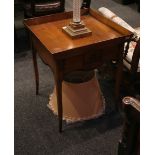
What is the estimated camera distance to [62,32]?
70.7 inches

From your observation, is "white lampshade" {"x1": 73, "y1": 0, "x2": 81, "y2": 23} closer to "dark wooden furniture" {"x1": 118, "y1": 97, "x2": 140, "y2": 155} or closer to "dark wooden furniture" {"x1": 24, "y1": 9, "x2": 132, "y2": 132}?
"dark wooden furniture" {"x1": 24, "y1": 9, "x2": 132, "y2": 132}

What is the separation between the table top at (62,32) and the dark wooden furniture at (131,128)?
61 cm

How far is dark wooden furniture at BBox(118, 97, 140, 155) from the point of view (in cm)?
107

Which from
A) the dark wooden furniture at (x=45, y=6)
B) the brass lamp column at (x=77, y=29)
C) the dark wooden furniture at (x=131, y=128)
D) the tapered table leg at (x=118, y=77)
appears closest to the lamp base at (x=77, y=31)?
the brass lamp column at (x=77, y=29)

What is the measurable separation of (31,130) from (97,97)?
1.81 ft

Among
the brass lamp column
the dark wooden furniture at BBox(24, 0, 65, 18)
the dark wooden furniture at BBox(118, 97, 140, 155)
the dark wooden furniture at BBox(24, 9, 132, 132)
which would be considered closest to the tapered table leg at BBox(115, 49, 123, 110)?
the dark wooden furniture at BBox(24, 9, 132, 132)

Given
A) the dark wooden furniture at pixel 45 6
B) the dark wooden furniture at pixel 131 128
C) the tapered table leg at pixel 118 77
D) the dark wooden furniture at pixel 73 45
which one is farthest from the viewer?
the dark wooden furniture at pixel 45 6

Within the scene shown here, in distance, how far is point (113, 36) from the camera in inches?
68.2

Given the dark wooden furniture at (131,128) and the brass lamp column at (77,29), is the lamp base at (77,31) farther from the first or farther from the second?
the dark wooden furniture at (131,128)

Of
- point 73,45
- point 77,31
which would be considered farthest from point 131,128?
point 77,31

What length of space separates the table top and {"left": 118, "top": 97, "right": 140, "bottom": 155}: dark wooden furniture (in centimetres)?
61

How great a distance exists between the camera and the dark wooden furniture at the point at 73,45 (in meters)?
1.61

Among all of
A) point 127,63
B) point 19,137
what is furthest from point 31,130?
point 127,63

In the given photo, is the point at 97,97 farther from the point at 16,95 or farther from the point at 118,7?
the point at 118,7
